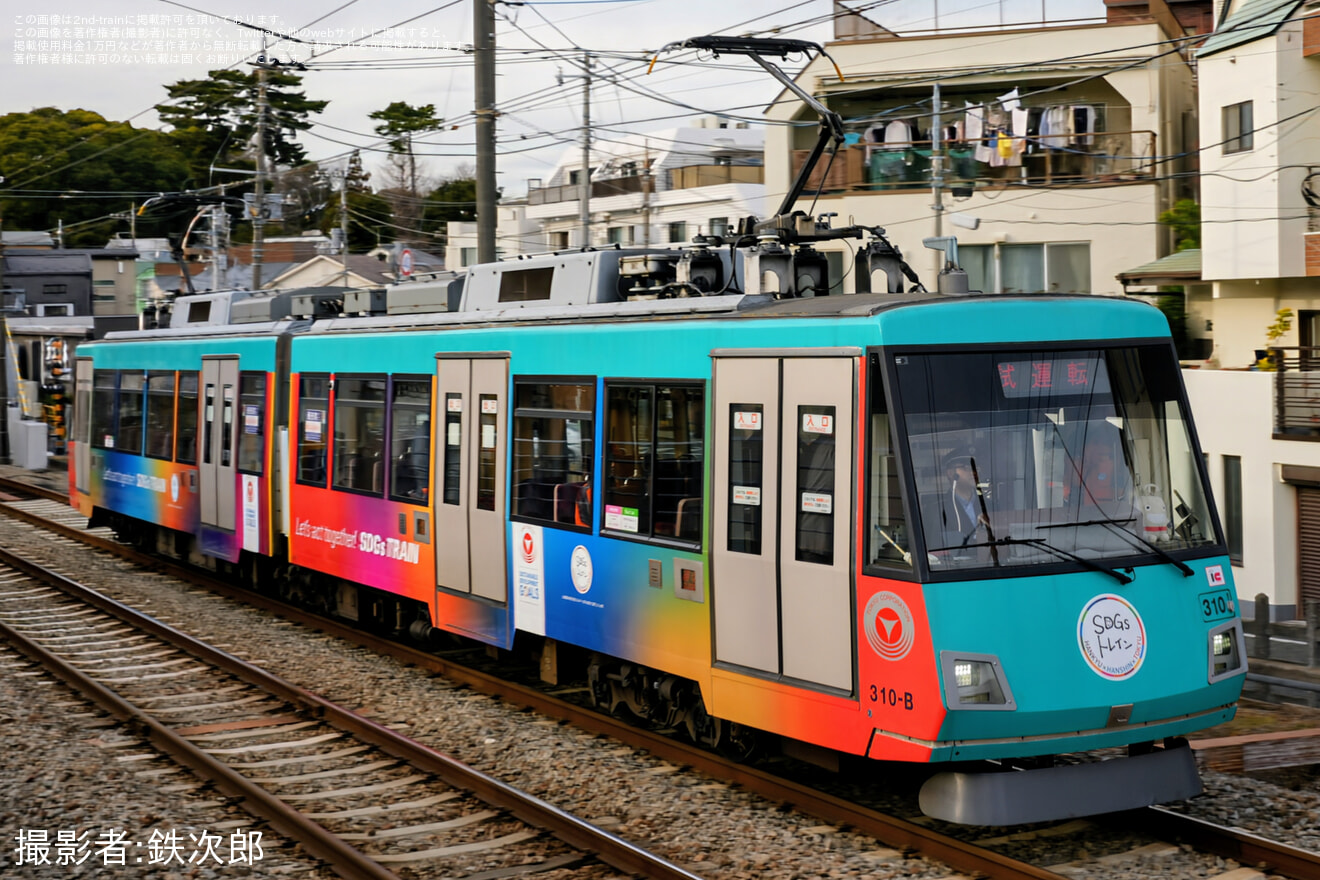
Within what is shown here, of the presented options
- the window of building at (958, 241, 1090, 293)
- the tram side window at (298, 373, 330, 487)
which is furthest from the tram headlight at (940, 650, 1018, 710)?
the window of building at (958, 241, 1090, 293)

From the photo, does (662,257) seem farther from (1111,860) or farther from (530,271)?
(1111,860)

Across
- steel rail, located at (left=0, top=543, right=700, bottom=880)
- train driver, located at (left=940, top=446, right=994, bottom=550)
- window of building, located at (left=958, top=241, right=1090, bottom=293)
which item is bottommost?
steel rail, located at (left=0, top=543, right=700, bottom=880)

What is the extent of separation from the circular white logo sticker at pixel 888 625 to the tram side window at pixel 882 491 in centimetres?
19

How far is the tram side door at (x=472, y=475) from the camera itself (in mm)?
10953

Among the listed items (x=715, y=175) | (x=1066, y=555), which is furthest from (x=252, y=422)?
(x=715, y=175)

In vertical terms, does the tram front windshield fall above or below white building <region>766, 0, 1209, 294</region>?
below

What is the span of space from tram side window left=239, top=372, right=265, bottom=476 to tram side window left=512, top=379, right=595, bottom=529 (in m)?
5.56

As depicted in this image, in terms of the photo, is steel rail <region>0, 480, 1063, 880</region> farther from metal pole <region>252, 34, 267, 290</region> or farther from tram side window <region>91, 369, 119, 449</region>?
metal pole <region>252, 34, 267, 290</region>

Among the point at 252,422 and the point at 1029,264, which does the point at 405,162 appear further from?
the point at 252,422

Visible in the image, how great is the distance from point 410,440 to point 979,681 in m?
6.63

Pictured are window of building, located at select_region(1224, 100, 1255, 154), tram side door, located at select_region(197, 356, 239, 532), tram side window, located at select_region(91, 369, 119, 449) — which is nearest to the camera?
tram side door, located at select_region(197, 356, 239, 532)

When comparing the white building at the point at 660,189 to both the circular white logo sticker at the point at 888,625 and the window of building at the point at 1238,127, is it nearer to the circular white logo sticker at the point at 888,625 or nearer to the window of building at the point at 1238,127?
the window of building at the point at 1238,127

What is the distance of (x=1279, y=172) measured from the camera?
845 inches

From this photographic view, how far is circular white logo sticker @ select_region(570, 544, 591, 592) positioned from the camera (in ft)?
32.2
